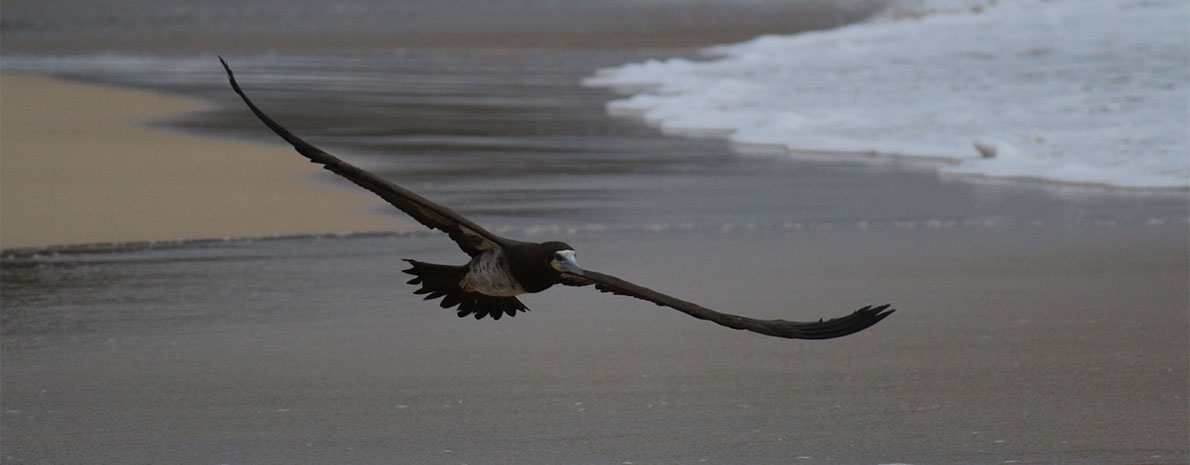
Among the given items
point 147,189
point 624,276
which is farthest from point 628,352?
point 147,189

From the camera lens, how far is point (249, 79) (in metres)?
22.7

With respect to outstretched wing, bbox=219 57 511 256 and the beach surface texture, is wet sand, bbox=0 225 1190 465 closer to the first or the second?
the beach surface texture

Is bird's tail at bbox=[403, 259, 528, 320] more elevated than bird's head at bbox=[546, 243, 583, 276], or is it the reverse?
bird's head at bbox=[546, 243, 583, 276]

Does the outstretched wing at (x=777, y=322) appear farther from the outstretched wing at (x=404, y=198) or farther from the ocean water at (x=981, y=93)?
the ocean water at (x=981, y=93)

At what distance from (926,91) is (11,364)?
13.3m

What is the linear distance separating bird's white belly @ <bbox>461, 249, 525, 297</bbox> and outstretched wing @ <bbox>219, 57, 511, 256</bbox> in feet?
0.14

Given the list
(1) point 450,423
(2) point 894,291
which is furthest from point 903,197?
(1) point 450,423

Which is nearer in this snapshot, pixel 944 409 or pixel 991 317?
pixel 944 409

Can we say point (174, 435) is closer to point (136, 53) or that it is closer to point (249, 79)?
point (249, 79)

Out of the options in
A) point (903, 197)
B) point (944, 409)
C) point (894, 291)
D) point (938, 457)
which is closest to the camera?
point (938, 457)

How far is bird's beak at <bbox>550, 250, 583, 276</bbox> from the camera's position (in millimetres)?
4324

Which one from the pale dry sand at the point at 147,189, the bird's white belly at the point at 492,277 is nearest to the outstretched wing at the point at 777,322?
the bird's white belly at the point at 492,277

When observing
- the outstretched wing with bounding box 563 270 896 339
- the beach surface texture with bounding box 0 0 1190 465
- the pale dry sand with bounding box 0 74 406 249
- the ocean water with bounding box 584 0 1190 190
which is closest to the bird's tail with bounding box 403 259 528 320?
the beach surface texture with bounding box 0 0 1190 465

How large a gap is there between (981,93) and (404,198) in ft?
44.1
